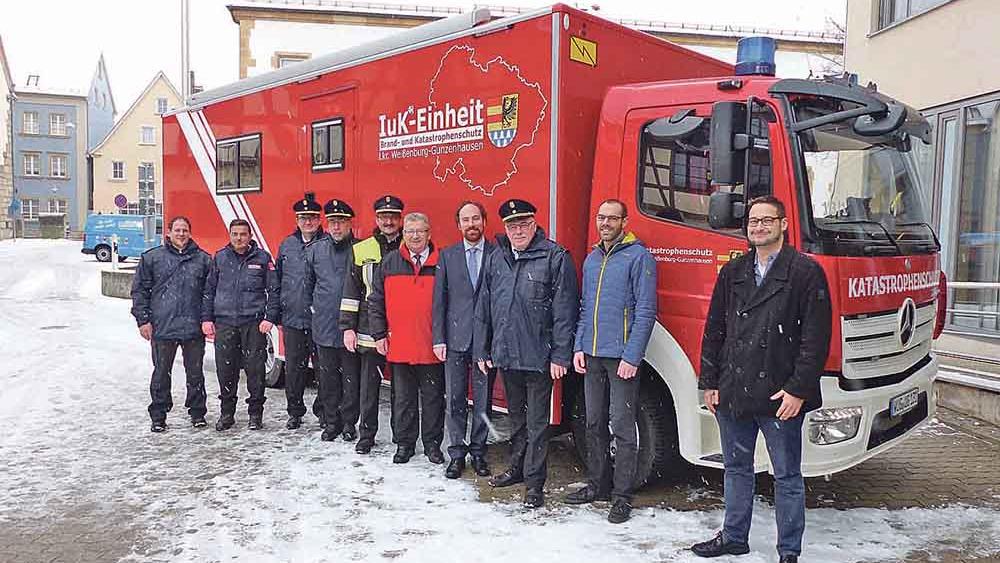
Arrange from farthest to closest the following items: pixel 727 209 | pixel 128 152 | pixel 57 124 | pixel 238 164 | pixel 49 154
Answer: pixel 57 124, pixel 49 154, pixel 128 152, pixel 238 164, pixel 727 209

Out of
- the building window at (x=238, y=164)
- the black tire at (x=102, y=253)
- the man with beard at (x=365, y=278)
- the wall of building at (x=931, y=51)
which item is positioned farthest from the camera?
the black tire at (x=102, y=253)

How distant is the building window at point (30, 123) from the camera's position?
55.9 m

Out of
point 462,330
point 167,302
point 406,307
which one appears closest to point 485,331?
point 462,330

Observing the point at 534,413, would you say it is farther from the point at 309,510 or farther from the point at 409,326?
the point at 309,510

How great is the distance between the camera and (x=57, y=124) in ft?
186

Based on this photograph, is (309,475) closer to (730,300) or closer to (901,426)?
(730,300)

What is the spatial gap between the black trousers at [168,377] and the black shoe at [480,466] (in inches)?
→ 105

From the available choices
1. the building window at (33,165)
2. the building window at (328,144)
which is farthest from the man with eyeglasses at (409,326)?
the building window at (33,165)

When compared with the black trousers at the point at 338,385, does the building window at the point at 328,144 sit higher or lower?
higher

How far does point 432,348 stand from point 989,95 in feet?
24.5

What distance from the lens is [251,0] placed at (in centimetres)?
2277

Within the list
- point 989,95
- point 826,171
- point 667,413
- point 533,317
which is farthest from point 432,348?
point 989,95

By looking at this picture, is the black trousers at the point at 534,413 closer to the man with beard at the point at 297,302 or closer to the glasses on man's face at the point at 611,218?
the glasses on man's face at the point at 611,218

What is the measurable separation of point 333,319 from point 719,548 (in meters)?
3.41
